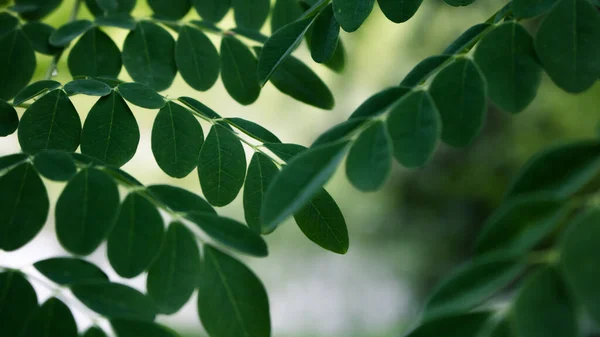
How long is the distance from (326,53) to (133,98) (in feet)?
0.48

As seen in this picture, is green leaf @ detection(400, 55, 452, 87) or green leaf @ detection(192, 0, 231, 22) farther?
green leaf @ detection(192, 0, 231, 22)

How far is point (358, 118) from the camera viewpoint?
0.31 meters

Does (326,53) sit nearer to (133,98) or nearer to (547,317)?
(133,98)

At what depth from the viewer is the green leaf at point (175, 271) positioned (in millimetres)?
316

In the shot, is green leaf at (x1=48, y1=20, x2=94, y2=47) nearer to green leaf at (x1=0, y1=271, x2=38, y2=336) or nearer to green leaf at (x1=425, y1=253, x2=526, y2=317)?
green leaf at (x1=0, y1=271, x2=38, y2=336)

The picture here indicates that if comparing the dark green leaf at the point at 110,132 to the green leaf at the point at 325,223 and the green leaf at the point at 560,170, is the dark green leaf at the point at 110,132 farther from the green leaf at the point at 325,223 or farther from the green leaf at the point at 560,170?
the green leaf at the point at 560,170

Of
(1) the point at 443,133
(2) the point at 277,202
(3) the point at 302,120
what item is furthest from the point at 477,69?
(3) the point at 302,120

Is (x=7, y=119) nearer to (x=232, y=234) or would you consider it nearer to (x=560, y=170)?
(x=232, y=234)

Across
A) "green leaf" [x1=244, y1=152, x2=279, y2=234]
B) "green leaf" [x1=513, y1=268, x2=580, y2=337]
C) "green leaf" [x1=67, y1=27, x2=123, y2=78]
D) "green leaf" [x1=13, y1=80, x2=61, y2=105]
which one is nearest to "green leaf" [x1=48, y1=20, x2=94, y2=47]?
"green leaf" [x1=67, y1=27, x2=123, y2=78]

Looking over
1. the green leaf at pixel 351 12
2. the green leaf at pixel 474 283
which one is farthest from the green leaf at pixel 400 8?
the green leaf at pixel 474 283

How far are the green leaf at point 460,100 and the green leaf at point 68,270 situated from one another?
22 centimetres

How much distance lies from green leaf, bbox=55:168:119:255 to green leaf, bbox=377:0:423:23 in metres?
0.22

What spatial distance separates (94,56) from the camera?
558mm

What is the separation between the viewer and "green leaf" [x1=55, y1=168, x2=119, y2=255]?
1.04 feet
